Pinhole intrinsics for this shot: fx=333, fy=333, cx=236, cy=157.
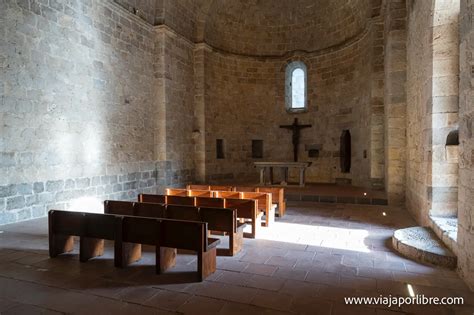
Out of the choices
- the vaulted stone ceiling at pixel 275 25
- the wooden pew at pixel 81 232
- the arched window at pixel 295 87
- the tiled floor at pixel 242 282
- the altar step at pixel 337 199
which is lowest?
the tiled floor at pixel 242 282

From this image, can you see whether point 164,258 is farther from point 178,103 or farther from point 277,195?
point 178,103

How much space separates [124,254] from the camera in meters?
3.48

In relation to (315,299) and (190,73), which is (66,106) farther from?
(315,299)

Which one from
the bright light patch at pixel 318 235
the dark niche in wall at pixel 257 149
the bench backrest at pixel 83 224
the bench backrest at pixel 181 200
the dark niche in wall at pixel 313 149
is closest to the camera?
the bench backrest at pixel 83 224

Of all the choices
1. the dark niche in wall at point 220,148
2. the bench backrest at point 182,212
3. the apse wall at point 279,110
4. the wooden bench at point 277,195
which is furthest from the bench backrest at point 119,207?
the dark niche in wall at point 220,148

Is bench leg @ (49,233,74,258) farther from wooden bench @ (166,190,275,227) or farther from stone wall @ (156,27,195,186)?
stone wall @ (156,27,195,186)

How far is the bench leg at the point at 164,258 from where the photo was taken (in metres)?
3.29

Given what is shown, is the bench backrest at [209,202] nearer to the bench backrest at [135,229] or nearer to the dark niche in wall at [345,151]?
the bench backrest at [135,229]

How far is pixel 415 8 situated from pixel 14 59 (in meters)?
7.23

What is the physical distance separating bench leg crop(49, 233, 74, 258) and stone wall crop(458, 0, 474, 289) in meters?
4.17

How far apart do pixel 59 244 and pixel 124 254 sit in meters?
0.97

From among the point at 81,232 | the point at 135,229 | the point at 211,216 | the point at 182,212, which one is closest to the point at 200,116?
the point at 182,212

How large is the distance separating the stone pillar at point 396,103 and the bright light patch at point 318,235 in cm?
285

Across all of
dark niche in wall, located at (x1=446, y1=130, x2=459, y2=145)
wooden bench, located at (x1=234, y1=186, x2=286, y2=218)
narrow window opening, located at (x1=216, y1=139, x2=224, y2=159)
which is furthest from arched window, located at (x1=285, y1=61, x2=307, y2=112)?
dark niche in wall, located at (x1=446, y1=130, x2=459, y2=145)
